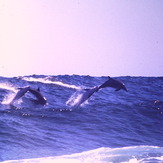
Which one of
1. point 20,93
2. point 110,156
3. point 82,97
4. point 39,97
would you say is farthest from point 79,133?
point 39,97

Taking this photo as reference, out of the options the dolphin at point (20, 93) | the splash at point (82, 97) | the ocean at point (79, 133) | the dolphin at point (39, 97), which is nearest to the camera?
the ocean at point (79, 133)

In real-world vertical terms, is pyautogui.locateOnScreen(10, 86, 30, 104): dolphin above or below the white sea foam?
above

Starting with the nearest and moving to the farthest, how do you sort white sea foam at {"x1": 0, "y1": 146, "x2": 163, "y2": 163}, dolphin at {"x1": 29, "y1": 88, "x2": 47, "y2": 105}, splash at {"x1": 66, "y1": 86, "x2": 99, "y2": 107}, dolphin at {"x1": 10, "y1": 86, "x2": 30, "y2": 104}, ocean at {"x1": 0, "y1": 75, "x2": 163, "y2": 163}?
white sea foam at {"x1": 0, "y1": 146, "x2": 163, "y2": 163}
ocean at {"x1": 0, "y1": 75, "x2": 163, "y2": 163}
splash at {"x1": 66, "y1": 86, "x2": 99, "y2": 107}
dolphin at {"x1": 10, "y1": 86, "x2": 30, "y2": 104}
dolphin at {"x1": 29, "y1": 88, "x2": 47, "y2": 105}

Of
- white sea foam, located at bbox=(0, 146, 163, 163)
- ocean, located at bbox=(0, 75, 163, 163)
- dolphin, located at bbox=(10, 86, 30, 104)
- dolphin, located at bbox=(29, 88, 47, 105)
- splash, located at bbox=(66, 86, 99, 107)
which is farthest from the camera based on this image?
dolphin, located at bbox=(29, 88, 47, 105)

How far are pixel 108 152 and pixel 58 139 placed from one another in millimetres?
1838

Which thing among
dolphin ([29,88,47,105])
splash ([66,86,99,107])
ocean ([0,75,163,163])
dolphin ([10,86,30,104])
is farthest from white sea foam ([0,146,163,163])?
dolphin ([29,88,47,105])

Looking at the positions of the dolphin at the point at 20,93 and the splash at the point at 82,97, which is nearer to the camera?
the splash at the point at 82,97

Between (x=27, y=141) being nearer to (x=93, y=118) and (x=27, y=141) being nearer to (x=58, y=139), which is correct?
(x=58, y=139)

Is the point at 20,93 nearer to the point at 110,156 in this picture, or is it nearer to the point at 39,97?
the point at 39,97

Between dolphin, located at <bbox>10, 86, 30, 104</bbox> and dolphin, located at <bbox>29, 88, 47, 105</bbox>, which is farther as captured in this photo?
dolphin, located at <bbox>29, 88, 47, 105</bbox>

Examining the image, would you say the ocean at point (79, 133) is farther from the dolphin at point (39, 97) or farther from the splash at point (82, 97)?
the dolphin at point (39, 97)

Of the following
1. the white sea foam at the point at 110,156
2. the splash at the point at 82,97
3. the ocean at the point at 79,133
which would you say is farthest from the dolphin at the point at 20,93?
the white sea foam at the point at 110,156

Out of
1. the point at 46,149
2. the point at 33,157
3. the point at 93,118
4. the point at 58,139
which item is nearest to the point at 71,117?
the point at 93,118

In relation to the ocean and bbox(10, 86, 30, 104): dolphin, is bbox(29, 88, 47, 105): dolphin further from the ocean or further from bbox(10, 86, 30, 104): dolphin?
bbox(10, 86, 30, 104): dolphin
